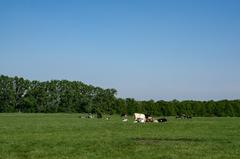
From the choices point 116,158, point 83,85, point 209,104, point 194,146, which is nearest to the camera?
point 116,158

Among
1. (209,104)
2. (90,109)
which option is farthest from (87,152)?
(90,109)

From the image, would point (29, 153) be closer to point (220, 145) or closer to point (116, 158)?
point (116, 158)

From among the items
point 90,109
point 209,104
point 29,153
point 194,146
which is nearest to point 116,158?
point 29,153

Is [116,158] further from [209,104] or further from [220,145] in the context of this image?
[209,104]

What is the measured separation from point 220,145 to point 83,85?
112 metres

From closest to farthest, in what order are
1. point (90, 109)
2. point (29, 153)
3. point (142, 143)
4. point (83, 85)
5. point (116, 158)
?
point (116, 158) → point (29, 153) → point (142, 143) → point (90, 109) → point (83, 85)

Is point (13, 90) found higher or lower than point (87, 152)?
higher

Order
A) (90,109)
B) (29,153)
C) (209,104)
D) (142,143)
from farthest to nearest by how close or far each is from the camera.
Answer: (90,109) < (209,104) < (142,143) < (29,153)

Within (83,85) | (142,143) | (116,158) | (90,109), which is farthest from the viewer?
(83,85)

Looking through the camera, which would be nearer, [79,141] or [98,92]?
[79,141]

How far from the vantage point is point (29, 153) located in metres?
17.8

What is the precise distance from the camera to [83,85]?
131875 millimetres

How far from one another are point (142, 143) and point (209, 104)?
7937 centimetres

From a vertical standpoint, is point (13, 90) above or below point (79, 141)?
above
